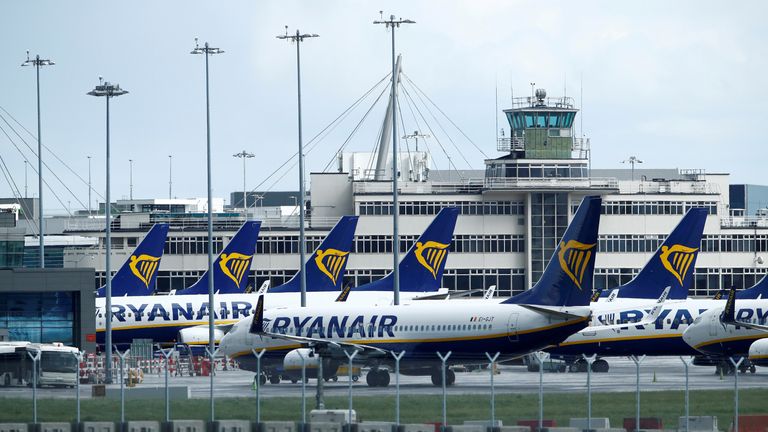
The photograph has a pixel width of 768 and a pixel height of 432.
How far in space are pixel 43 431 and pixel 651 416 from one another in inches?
624

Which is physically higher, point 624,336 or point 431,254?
point 431,254

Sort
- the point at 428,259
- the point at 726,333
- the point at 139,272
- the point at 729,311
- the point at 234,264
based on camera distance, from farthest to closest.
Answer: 1. the point at 234,264
2. the point at 139,272
3. the point at 428,259
4. the point at 726,333
5. the point at 729,311

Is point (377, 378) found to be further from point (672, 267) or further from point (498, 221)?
point (498, 221)

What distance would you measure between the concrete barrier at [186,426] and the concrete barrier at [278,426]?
5.33 feet

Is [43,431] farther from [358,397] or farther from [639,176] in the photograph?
[639,176]

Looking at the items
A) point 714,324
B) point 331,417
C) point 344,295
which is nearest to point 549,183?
point 344,295

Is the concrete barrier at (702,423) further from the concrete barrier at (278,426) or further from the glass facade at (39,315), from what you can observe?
the glass facade at (39,315)

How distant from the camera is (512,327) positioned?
56875 mm

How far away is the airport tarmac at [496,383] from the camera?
50.9 meters

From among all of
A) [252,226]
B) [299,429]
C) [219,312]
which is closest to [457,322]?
[299,429]

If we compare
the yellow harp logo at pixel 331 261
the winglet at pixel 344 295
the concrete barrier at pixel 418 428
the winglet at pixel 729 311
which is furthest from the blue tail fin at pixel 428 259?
the concrete barrier at pixel 418 428

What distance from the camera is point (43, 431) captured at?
39.3 metres

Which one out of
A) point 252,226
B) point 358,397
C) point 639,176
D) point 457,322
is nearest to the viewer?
point 358,397

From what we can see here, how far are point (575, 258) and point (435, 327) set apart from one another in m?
6.42
